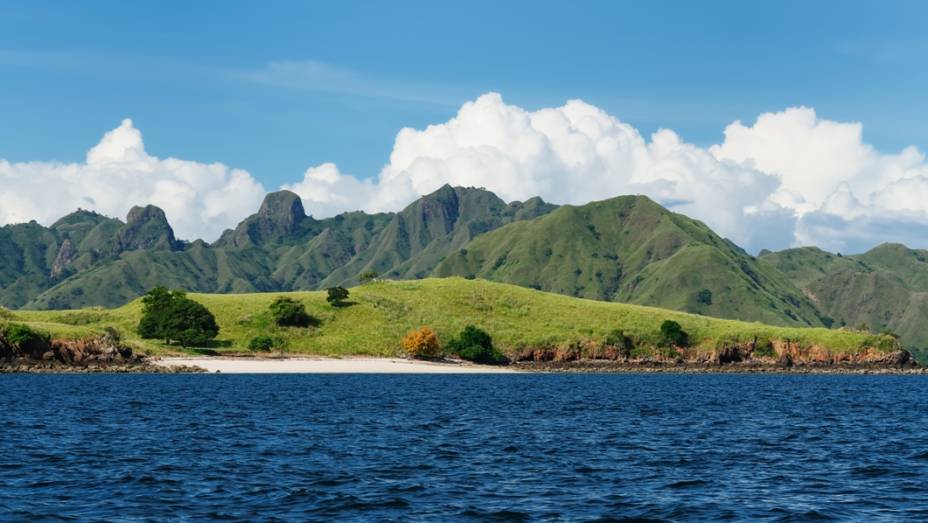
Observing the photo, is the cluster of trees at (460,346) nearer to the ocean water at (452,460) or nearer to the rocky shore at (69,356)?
the rocky shore at (69,356)

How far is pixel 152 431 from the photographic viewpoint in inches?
2280

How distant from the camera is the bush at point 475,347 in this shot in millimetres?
185250

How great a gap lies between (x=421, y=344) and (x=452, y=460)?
138 m

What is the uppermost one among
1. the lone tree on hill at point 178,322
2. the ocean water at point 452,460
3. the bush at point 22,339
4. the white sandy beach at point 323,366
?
the lone tree on hill at point 178,322

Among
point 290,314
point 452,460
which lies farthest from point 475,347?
point 452,460

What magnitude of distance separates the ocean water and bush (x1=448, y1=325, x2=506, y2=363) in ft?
318

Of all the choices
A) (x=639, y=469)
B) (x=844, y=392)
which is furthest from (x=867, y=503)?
(x=844, y=392)

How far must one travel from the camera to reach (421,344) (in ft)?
602

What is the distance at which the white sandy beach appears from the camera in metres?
158

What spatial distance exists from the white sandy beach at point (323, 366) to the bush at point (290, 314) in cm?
1959

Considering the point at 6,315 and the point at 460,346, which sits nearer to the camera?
the point at 6,315

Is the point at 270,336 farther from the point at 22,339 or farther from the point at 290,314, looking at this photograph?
the point at 22,339

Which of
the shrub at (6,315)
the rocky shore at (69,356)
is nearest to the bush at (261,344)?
the rocky shore at (69,356)

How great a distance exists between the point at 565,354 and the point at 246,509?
166 metres
